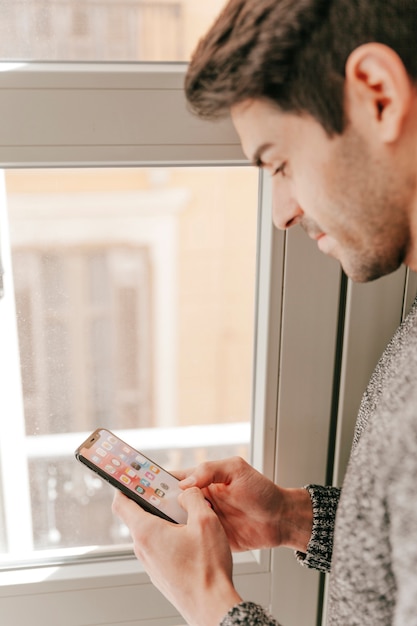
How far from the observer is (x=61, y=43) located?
0.75 meters

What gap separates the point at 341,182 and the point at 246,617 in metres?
0.40

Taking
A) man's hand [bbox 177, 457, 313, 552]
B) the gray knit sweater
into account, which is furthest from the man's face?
man's hand [bbox 177, 457, 313, 552]

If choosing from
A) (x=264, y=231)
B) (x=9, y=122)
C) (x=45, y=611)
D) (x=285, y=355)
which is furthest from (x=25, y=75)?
(x=45, y=611)

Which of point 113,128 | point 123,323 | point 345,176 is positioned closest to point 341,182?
point 345,176

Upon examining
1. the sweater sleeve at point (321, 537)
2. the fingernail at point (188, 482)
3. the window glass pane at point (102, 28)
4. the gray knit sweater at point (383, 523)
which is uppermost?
the window glass pane at point (102, 28)

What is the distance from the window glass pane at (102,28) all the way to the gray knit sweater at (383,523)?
43 centimetres

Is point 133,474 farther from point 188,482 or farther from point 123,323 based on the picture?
point 123,323

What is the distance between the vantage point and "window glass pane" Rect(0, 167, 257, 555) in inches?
33.0

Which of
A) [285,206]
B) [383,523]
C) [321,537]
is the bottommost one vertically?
[321,537]

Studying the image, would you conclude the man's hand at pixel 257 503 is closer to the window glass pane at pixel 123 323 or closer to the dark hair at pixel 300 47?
the window glass pane at pixel 123 323

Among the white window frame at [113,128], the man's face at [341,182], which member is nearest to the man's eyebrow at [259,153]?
the man's face at [341,182]

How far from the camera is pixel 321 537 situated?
83 cm

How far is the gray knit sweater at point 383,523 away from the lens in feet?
1.67

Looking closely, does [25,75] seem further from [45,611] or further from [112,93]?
[45,611]
